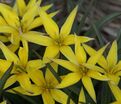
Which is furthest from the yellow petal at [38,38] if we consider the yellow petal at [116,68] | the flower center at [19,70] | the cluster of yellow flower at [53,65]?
the yellow petal at [116,68]

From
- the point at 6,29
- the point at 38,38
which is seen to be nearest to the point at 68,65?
the point at 38,38

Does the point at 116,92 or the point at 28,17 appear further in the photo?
the point at 28,17

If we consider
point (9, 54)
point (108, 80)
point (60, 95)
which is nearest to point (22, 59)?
point (9, 54)

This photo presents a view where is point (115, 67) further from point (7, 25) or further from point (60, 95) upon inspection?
point (7, 25)

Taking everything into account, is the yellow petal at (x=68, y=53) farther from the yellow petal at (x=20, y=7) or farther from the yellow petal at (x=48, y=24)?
the yellow petal at (x=20, y=7)

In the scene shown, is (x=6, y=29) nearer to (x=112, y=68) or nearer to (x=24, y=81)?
(x=24, y=81)

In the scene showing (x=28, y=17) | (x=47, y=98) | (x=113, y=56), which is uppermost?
(x=28, y=17)

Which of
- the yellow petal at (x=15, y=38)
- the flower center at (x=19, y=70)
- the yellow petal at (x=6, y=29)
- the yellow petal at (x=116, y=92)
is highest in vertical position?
the yellow petal at (x=6, y=29)

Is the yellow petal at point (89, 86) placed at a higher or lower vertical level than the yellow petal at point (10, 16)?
lower
